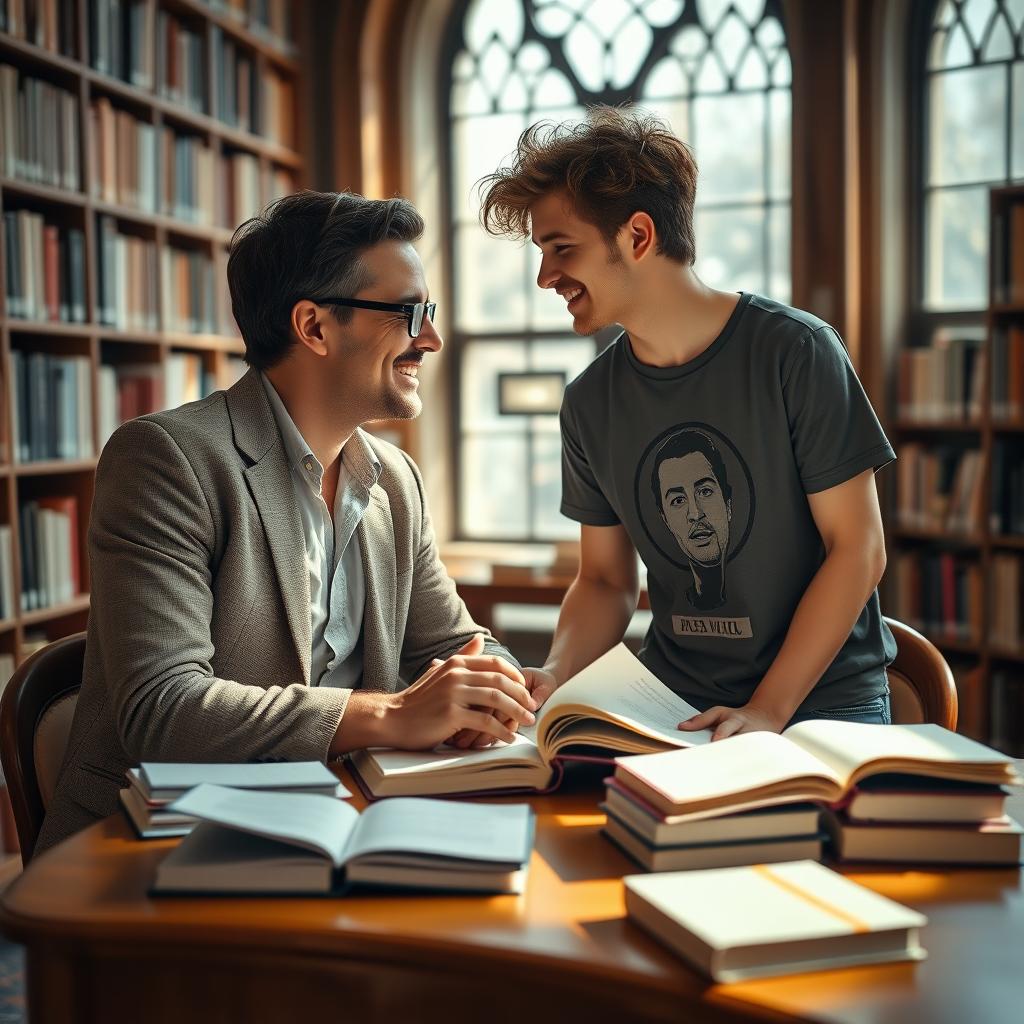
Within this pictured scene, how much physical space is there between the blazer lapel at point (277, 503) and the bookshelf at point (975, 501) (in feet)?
9.77

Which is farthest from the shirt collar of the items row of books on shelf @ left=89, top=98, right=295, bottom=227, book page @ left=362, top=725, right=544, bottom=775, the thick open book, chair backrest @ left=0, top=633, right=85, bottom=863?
row of books on shelf @ left=89, top=98, right=295, bottom=227

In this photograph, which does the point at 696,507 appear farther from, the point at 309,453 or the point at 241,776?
the point at 241,776

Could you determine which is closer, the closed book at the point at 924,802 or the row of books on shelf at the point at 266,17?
the closed book at the point at 924,802

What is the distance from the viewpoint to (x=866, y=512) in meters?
1.70

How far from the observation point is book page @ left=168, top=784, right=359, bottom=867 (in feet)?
3.48

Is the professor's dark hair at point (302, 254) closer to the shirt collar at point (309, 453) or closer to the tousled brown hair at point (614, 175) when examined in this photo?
the shirt collar at point (309, 453)

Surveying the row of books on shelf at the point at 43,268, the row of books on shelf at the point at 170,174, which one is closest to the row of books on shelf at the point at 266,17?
the row of books on shelf at the point at 170,174

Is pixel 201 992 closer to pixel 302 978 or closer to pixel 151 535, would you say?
pixel 302 978

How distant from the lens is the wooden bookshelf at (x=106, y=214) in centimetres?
342

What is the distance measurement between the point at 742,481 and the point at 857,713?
0.38 m

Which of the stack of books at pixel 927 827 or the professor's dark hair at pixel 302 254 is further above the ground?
the professor's dark hair at pixel 302 254

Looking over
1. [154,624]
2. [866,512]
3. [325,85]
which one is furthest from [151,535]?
[325,85]

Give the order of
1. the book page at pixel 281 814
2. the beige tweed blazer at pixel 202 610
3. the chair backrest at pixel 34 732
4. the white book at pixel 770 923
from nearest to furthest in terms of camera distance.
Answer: the white book at pixel 770 923 → the book page at pixel 281 814 → the beige tweed blazer at pixel 202 610 → the chair backrest at pixel 34 732

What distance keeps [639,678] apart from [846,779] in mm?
400
